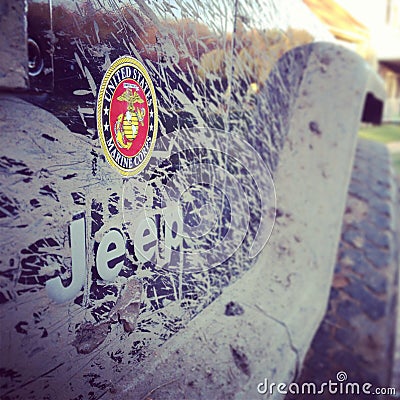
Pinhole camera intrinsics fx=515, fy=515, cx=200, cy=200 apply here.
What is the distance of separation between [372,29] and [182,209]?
7.80m

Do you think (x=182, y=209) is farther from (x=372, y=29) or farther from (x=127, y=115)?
(x=372, y=29)

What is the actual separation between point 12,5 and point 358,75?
4.15 ft

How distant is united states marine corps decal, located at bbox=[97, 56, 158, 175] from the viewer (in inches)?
25.2

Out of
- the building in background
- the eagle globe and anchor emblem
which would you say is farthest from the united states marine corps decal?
the building in background

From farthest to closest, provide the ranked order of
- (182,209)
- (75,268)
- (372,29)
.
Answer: (372,29)
(182,209)
(75,268)

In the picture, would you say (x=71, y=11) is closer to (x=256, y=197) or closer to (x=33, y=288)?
(x=33, y=288)

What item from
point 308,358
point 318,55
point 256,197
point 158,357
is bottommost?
point 308,358

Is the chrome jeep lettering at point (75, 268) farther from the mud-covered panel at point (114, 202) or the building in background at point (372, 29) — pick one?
the building in background at point (372, 29)

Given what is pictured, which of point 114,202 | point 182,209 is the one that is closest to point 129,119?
point 114,202

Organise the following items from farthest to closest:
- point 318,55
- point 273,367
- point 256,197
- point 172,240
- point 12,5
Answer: point 318,55, point 256,197, point 273,367, point 172,240, point 12,5

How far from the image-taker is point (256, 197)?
3.96 feet

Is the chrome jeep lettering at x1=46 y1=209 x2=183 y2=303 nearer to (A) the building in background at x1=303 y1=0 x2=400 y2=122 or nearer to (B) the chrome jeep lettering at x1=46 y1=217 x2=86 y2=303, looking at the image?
(B) the chrome jeep lettering at x1=46 y1=217 x2=86 y2=303

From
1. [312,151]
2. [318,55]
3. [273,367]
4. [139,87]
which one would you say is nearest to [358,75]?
[318,55]

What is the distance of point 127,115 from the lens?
67cm
